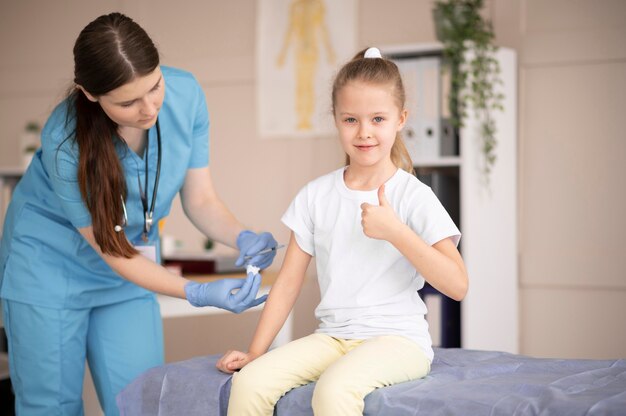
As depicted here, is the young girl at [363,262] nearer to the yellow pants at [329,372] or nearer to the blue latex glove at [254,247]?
the yellow pants at [329,372]

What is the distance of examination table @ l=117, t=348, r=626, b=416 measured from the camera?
115cm

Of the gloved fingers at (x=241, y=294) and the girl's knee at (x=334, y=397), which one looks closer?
the girl's knee at (x=334, y=397)

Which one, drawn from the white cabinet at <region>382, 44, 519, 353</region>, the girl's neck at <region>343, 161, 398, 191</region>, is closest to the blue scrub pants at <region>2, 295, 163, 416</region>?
the girl's neck at <region>343, 161, 398, 191</region>

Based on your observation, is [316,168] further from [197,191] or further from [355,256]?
[355,256]

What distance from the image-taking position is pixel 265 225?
3592mm

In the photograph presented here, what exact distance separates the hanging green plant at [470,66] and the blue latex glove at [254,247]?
4.14 ft

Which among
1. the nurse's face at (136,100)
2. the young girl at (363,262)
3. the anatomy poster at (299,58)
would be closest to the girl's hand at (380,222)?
the young girl at (363,262)

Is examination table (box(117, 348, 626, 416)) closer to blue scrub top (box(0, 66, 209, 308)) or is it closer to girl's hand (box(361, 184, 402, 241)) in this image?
girl's hand (box(361, 184, 402, 241))

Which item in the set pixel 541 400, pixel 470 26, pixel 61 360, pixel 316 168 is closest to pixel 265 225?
pixel 316 168

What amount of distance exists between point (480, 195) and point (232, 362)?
1.66 m

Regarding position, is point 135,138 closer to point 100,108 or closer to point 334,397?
point 100,108

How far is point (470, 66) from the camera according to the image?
A: 2.78 metres

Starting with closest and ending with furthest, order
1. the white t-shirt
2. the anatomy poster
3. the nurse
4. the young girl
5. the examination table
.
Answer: the examination table → the young girl → the white t-shirt → the nurse → the anatomy poster

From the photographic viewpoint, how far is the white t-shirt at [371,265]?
1.44 m
